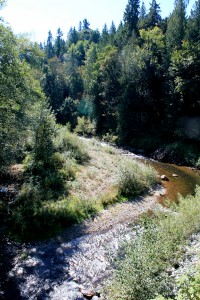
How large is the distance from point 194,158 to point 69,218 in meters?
18.4

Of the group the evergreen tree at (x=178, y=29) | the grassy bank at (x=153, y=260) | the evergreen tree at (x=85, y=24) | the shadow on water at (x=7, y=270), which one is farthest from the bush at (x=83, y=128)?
the evergreen tree at (x=85, y=24)

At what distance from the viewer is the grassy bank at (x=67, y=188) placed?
42.5ft

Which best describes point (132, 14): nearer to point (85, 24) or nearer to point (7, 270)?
point (7, 270)

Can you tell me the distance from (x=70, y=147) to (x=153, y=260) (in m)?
16.4

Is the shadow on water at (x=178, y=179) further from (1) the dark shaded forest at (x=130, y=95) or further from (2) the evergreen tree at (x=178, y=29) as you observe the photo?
(2) the evergreen tree at (x=178, y=29)

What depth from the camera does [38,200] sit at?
1433 centimetres

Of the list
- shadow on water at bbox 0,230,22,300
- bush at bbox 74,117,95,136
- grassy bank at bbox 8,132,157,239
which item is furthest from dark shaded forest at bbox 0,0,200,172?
shadow on water at bbox 0,230,22,300

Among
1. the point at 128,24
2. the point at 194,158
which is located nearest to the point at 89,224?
the point at 194,158

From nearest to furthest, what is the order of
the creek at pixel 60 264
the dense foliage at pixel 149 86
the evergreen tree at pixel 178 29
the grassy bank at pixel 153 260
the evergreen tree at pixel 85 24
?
the grassy bank at pixel 153 260 < the creek at pixel 60 264 < the dense foliage at pixel 149 86 < the evergreen tree at pixel 178 29 < the evergreen tree at pixel 85 24

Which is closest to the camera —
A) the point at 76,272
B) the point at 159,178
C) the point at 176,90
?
the point at 76,272

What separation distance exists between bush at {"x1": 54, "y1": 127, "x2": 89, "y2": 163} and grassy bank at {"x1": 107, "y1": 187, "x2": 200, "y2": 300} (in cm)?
1336

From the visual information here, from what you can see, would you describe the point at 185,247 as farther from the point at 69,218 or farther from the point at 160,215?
the point at 69,218

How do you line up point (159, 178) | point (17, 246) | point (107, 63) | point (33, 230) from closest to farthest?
point (17, 246)
point (33, 230)
point (159, 178)
point (107, 63)

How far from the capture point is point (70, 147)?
23.3 m
